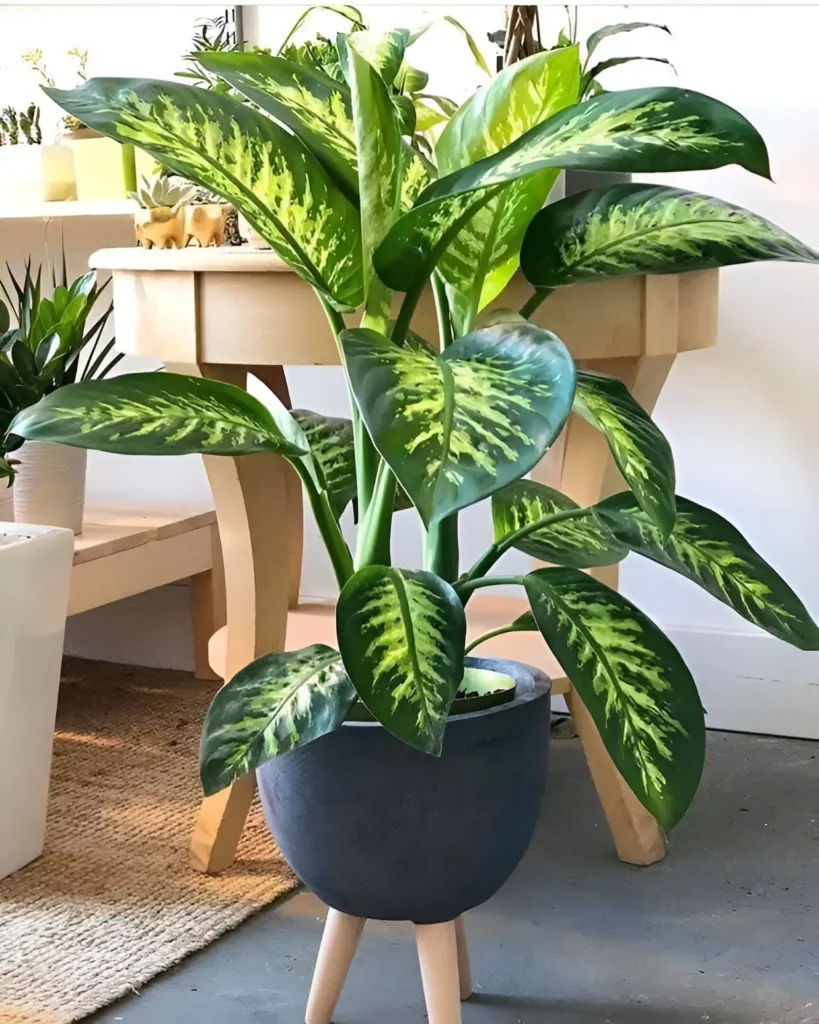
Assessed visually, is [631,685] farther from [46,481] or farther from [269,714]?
[46,481]

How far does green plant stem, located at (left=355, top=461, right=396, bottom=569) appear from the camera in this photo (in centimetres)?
90

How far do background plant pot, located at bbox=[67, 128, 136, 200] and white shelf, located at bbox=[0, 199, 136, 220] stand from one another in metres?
0.06

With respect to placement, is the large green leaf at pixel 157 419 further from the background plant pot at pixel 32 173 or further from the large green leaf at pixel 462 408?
the background plant pot at pixel 32 173

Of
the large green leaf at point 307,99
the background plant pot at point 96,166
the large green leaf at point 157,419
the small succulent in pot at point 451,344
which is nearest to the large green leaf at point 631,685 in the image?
the small succulent in pot at point 451,344

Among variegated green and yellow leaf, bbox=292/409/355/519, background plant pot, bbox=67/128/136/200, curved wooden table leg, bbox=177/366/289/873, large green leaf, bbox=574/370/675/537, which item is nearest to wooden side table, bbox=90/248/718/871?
curved wooden table leg, bbox=177/366/289/873

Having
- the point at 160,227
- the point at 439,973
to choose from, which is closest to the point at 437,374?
the point at 439,973

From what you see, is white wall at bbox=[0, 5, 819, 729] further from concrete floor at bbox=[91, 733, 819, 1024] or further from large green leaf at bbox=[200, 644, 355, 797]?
large green leaf at bbox=[200, 644, 355, 797]

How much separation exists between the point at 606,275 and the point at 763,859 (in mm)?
797

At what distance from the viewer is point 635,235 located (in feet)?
2.84

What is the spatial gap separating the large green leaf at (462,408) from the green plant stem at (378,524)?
17 centimetres

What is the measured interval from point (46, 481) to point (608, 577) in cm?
76

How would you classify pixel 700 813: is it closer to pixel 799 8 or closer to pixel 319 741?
pixel 319 741

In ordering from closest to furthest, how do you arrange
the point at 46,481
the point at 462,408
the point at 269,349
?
the point at 462,408, the point at 269,349, the point at 46,481

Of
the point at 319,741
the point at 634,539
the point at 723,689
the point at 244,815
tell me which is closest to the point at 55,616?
the point at 244,815
